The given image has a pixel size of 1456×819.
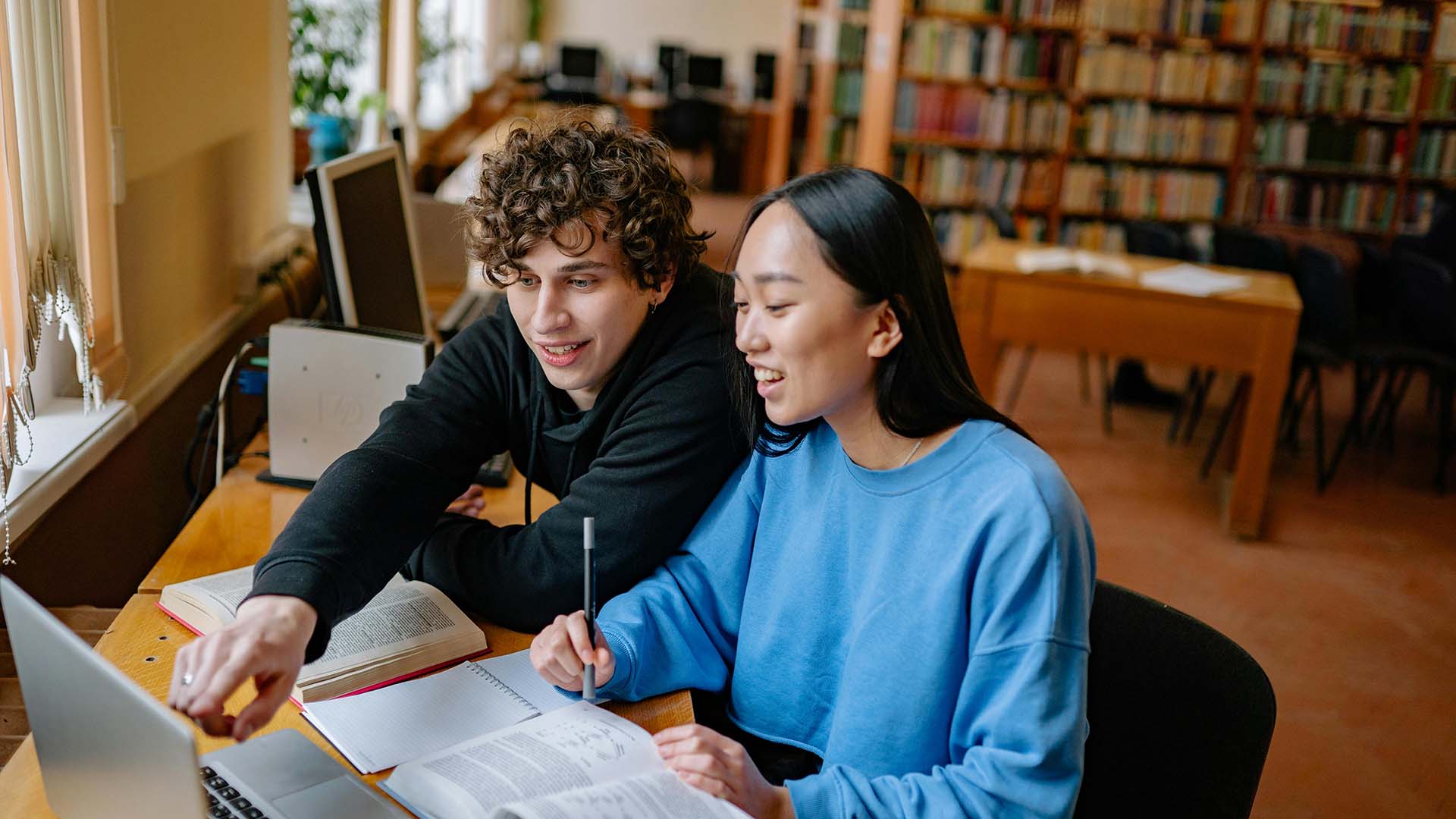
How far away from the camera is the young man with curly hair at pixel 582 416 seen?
140cm

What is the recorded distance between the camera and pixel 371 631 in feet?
4.43

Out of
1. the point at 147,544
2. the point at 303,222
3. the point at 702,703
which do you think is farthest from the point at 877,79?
the point at 702,703

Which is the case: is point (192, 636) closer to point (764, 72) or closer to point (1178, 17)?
point (1178, 17)

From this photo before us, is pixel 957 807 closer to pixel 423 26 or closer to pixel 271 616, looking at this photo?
pixel 271 616

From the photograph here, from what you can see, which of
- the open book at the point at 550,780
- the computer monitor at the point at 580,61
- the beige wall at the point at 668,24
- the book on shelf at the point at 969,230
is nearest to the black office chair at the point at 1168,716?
the open book at the point at 550,780

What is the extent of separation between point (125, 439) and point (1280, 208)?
6.25 meters

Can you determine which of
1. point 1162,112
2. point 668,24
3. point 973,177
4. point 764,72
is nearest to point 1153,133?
point 1162,112

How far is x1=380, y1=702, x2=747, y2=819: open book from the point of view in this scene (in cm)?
105

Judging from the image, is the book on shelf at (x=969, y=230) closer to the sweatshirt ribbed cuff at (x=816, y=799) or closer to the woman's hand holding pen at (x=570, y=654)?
the woman's hand holding pen at (x=570, y=654)

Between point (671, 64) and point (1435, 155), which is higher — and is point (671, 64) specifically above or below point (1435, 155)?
above

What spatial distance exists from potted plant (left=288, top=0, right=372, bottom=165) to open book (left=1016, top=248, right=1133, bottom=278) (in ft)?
7.37

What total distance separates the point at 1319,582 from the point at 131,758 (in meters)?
3.58

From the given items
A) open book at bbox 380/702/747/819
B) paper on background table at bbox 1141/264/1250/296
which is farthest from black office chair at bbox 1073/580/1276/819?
paper on background table at bbox 1141/264/1250/296

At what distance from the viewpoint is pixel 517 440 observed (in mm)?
1652
